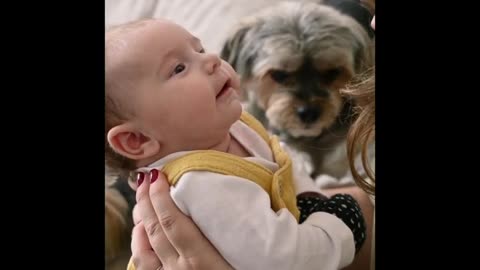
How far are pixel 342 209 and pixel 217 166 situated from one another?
219 mm

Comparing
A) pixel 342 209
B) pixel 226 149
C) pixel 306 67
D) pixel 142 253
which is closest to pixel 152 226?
pixel 142 253

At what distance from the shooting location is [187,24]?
3.32 feet

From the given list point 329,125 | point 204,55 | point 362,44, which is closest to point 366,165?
point 329,125

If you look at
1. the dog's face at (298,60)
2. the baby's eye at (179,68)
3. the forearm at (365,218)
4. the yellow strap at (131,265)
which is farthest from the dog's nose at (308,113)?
the yellow strap at (131,265)

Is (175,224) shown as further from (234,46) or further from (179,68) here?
(234,46)

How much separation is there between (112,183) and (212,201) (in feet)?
0.94

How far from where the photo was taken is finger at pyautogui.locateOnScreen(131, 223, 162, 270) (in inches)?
34.3

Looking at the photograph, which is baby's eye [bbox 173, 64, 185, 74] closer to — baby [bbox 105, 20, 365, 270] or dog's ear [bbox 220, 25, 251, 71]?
baby [bbox 105, 20, 365, 270]

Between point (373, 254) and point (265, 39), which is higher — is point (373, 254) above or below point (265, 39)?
below

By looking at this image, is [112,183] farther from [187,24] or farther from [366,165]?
[366,165]

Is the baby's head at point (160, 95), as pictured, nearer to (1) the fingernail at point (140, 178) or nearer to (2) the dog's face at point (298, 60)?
(1) the fingernail at point (140, 178)

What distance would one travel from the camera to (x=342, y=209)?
34.8 inches

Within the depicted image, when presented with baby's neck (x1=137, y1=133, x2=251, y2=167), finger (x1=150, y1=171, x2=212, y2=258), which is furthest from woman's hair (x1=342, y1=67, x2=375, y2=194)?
finger (x1=150, y1=171, x2=212, y2=258)

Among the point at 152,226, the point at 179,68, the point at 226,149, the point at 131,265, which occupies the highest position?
the point at 179,68
